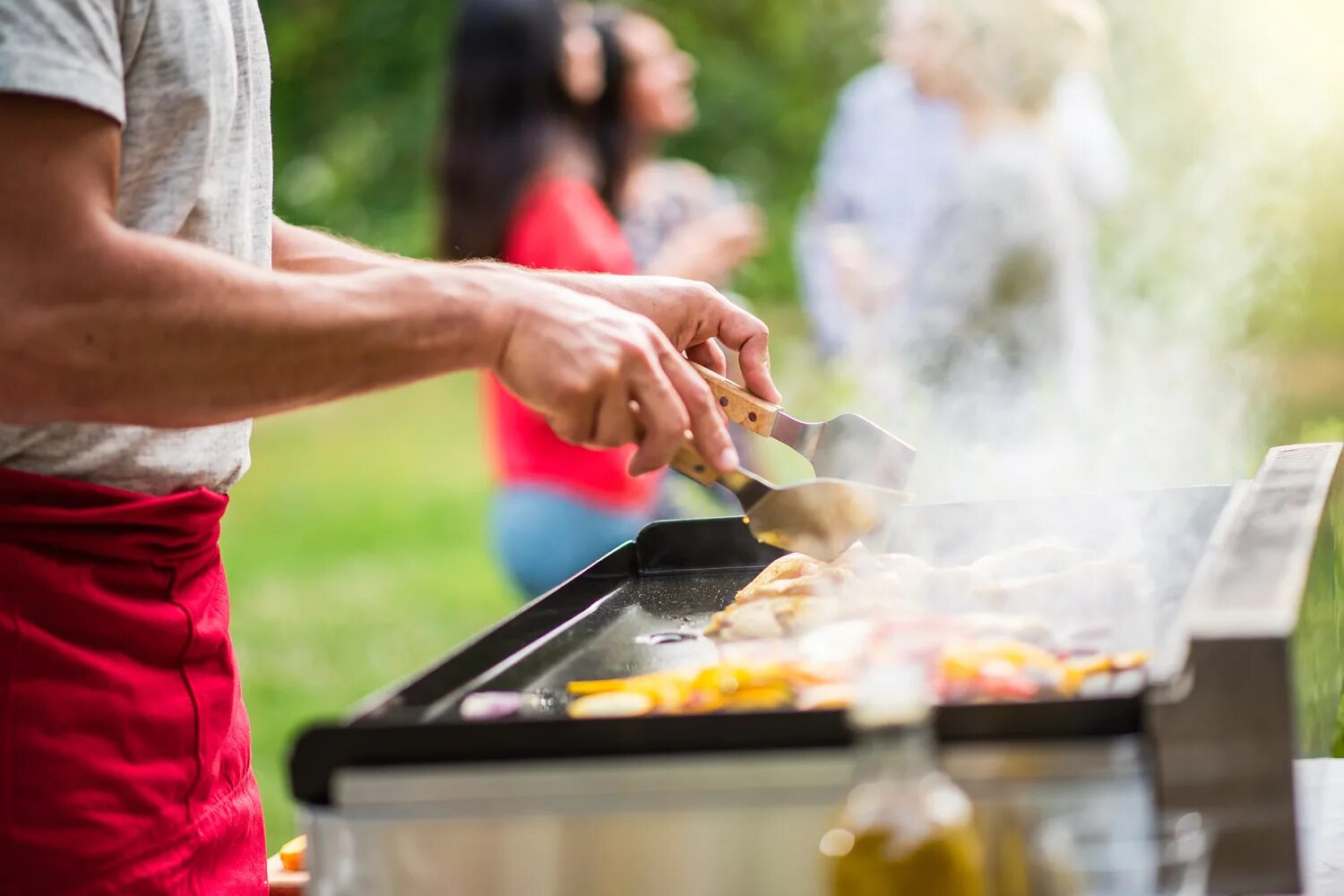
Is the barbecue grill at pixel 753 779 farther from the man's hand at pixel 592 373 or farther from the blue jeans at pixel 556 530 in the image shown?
the blue jeans at pixel 556 530

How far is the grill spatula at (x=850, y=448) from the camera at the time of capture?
81.3 inches

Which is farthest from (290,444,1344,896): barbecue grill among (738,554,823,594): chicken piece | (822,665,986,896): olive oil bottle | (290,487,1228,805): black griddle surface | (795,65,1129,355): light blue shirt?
(795,65,1129,355): light blue shirt

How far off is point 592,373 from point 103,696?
67 cm

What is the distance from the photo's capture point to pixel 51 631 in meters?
1.65

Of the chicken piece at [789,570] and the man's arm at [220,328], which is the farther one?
the chicken piece at [789,570]

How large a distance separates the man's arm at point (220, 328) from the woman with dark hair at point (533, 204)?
244 centimetres

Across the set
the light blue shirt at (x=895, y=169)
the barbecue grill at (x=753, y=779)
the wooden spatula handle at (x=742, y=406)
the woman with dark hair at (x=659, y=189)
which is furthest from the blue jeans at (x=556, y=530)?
the barbecue grill at (x=753, y=779)

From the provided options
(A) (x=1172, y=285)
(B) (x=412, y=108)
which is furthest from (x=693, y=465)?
(B) (x=412, y=108)

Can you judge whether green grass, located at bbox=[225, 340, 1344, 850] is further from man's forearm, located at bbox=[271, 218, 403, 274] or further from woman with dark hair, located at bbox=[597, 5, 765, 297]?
man's forearm, located at bbox=[271, 218, 403, 274]

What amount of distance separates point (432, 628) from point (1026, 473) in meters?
4.63

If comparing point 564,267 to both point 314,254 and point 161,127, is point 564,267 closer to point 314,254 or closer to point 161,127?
point 314,254

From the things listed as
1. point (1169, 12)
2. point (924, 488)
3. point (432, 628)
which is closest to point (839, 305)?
point (924, 488)

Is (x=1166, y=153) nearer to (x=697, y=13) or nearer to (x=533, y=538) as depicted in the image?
(x=533, y=538)

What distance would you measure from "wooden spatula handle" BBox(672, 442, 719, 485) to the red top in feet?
7.21
